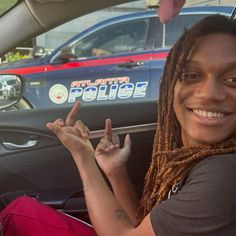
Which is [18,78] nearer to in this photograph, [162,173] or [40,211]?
[40,211]

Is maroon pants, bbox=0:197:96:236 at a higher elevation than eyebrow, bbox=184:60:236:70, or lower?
lower

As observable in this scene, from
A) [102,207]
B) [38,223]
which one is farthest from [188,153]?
[38,223]

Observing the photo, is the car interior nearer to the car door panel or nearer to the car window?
the car door panel

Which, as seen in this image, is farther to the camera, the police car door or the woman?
the police car door

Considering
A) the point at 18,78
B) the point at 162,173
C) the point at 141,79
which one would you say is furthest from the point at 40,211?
the point at 141,79

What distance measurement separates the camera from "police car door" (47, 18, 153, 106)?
19.8 ft

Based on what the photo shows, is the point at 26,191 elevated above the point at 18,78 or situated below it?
below

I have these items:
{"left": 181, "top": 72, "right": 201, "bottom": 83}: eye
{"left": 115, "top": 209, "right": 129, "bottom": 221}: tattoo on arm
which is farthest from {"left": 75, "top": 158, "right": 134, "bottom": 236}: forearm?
{"left": 181, "top": 72, "right": 201, "bottom": 83}: eye

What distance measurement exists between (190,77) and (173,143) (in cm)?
24

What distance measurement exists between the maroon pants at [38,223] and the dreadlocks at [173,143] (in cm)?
23

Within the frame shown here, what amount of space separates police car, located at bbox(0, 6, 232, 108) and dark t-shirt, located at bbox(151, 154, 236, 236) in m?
4.48

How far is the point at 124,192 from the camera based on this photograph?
6.66ft

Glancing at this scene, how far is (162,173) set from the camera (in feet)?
5.52

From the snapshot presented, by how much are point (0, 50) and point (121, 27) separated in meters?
4.40
